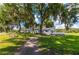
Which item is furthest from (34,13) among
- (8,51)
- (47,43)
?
(8,51)

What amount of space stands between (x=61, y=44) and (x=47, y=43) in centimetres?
12

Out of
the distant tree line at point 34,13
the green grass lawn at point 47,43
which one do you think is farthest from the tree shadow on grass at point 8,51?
the distant tree line at point 34,13

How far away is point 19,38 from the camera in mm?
2961

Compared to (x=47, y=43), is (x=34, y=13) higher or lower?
higher

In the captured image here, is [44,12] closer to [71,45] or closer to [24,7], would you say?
[24,7]

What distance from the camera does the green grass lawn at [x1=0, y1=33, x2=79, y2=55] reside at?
2930mm

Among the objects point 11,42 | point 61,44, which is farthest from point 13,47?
point 61,44

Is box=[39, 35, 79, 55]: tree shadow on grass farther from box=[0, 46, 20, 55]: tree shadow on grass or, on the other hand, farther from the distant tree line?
box=[0, 46, 20, 55]: tree shadow on grass

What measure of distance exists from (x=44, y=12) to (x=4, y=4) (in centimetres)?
36

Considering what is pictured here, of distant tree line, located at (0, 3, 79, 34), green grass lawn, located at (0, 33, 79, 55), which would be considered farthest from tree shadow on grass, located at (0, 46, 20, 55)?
distant tree line, located at (0, 3, 79, 34)

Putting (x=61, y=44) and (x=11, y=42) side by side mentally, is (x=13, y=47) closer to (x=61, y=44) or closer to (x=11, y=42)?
(x=11, y=42)

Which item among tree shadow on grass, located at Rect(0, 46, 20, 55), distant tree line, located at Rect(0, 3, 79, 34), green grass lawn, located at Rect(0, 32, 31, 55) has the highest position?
distant tree line, located at Rect(0, 3, 79, 34)

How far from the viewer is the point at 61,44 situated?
9.66 ft

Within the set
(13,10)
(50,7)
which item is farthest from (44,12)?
(13,10)
